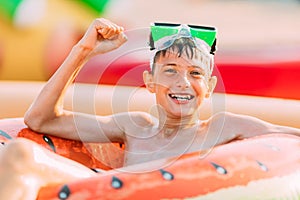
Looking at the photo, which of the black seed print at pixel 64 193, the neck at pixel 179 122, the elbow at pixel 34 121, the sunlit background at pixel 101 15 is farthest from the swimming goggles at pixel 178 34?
the sunlit background at pixel 101 15

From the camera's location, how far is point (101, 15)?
268 cm

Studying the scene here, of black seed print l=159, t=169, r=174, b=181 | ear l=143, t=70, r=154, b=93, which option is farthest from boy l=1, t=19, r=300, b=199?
black seed print l=159, t=169, r=174, b=181

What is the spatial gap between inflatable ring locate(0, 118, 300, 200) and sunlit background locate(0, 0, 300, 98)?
1399 mm

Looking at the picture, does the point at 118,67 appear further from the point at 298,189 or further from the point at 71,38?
the point at 298,189

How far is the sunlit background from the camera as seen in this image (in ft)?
8.37

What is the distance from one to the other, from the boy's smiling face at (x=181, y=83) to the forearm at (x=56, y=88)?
0.16 meters

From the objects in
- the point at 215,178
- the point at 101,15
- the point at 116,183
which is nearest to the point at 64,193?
the point at 116,183

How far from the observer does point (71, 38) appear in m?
2.60

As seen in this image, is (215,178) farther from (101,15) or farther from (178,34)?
(101,15)

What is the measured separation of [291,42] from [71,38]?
84cm

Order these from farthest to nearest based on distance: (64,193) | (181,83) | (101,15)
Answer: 1. (101,15)
2. (181,83)
3. (64,193)

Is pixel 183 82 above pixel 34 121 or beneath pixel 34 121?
above

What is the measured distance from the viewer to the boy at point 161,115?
1259 mm

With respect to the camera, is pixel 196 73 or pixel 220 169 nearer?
pixel 220 169
